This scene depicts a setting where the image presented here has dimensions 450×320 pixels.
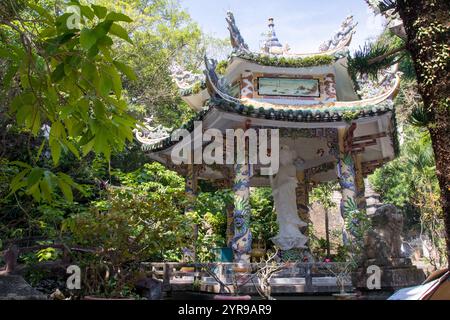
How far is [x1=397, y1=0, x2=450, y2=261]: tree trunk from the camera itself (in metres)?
3.97

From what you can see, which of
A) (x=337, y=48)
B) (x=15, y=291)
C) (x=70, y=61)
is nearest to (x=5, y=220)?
(x=15, y=291)

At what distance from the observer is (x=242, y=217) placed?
30.1ft

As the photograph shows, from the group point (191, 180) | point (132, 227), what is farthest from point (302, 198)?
point (132, 227)

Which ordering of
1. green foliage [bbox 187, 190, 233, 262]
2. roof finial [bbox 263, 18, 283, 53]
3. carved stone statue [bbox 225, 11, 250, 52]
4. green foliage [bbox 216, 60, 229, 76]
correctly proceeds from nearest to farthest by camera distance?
1. green foliage [bbox 187, 190, 233, 262]
2. carved stone statue [bbox 225, 11, 250, 52]
3. green foliage [bbox 216, 60, 229, 76]
4. roof finial [bbox 263, 18, 283, 53]

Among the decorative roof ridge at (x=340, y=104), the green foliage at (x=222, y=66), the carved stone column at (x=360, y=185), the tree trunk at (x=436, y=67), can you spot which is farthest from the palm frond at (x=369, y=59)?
the green foliage at (x=222, y=66)

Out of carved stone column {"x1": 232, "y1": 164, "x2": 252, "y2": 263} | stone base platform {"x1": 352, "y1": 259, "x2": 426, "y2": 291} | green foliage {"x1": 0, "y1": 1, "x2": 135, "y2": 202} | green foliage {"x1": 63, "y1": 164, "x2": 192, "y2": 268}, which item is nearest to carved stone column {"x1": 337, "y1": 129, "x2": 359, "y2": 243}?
stone base platform {"x1": 352, "y1": 259, "x2": 426, "y2": 291}

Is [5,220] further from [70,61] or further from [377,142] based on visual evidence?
[70,61]

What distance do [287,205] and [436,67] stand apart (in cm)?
775

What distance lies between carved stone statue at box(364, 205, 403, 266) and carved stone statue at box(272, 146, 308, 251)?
3536 mm

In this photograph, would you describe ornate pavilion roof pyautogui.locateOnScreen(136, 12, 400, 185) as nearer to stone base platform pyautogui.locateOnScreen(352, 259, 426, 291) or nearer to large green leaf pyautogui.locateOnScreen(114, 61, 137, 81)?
stone base platform pyautogui.locateOnScreen(352, 259, 426, 291)

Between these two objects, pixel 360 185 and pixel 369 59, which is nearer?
pixel 369 59

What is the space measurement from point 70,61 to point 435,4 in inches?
154

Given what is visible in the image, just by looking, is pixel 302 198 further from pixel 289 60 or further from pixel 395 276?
pixel 395 276

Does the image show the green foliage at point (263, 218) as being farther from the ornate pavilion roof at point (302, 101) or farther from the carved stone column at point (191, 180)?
the ornate pavilion roof at point (302, 101)
